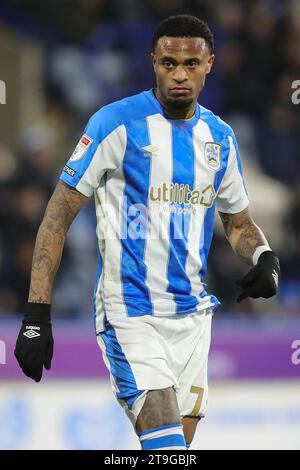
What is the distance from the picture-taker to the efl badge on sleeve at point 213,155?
4656 millimetres

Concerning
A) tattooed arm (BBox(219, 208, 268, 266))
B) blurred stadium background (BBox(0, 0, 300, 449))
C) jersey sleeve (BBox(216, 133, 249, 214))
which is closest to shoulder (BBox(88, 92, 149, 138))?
jersey sleeve (BBox(216, 133, 249, 214))

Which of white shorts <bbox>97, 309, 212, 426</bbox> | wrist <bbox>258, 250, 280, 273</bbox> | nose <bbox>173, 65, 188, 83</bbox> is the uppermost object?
nose <bbox>173, 65, 188, 83</bbox>

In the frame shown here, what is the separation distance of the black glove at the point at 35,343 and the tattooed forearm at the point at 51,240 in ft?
0.24

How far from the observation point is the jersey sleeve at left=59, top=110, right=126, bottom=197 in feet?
14.6

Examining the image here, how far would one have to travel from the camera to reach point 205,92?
10.1 meters

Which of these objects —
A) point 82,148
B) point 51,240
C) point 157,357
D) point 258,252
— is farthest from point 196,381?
point 82,148

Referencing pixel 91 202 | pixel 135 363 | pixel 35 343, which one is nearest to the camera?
pixel 35 343

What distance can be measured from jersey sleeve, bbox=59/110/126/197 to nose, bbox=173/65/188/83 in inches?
12.2

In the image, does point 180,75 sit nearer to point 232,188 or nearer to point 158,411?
point 232,188

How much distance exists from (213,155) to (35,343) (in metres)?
1.20

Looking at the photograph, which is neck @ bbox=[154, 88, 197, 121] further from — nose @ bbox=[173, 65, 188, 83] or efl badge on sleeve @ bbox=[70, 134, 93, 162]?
efl badge on sleeve @ bbox=[70, 134, 93, 162]

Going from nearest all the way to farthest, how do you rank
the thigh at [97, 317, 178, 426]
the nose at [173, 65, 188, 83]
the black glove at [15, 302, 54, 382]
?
the black glove at [15, 302, 54, 382], the thigh at [97, 317, 178, 426], the nose at [173, 65, 188, 83]
